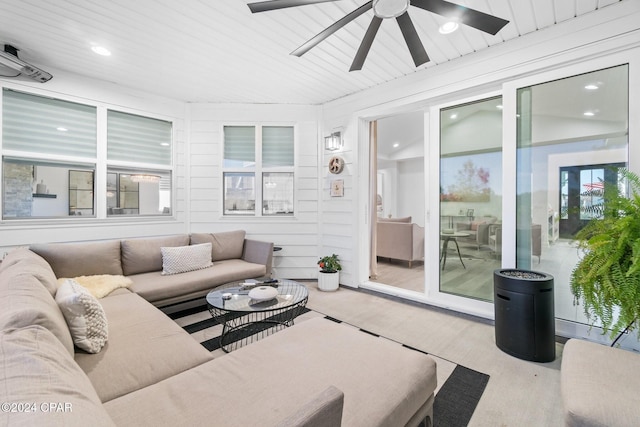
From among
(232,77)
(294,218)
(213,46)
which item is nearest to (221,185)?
(294,218)

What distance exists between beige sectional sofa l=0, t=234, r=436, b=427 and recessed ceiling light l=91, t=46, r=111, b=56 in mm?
2281

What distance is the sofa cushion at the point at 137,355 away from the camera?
1.34m

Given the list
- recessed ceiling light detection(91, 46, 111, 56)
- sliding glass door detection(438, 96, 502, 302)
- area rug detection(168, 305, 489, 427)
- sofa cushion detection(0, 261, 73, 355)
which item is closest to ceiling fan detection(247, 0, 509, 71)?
sliding glass door detection(438, 96, 502, 302)

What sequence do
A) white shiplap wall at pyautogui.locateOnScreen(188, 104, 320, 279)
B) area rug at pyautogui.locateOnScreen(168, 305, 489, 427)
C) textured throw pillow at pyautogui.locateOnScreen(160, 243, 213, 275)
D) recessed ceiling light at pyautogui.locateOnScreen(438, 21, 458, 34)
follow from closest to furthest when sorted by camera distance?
1. area rug at pyautogui.locateOnScreen(168, 305, 489, 427)
2. recessed ceiling light at pyautogui.locateOnScreen(438, 21, 458, 34)
3. textured throw pillow at pyautogui.locateOnScreen(160, 243, 213, 275)
4. white shiplap wall at pyautogui.locateOnScreen(188, 104, 320, 279)

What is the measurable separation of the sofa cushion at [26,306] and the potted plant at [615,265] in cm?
307

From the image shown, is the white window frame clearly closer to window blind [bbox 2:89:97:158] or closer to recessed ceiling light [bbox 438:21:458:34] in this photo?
window blind [bbox 2:89:97:158]

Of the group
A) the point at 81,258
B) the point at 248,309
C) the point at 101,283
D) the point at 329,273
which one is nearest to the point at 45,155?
the point at 81,258

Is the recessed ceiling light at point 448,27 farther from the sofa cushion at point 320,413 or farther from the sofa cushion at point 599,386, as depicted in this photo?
the sofa cushion at point 320,413

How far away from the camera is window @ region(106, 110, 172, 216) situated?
12.5 feet

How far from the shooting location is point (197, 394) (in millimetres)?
1176

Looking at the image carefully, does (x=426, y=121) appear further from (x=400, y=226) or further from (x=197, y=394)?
(x=197, y=394)

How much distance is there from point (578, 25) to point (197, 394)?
3871mm

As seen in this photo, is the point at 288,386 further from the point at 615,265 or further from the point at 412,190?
the point at 412,190

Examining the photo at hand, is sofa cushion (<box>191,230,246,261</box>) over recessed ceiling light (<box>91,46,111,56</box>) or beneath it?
beneath
